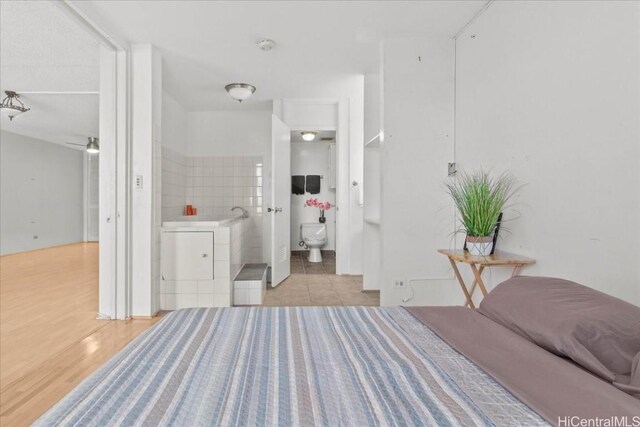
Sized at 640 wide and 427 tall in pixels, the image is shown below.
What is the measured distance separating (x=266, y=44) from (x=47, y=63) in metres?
2.34

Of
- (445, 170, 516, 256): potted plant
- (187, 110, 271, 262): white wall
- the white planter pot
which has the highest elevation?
(187, 110, 271, 262): white wall

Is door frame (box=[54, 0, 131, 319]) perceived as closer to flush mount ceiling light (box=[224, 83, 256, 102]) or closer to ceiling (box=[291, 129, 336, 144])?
flush mount ceiling light (box=[224, 83, 256, 102])

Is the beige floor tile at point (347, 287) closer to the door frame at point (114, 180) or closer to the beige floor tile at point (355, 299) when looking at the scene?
the beige floor tile at point (355, 299)

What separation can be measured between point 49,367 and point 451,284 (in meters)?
2.93

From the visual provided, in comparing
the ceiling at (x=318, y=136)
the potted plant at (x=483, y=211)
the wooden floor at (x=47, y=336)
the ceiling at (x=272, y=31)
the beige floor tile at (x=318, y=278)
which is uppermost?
the ceiling at (x=272, y=31)

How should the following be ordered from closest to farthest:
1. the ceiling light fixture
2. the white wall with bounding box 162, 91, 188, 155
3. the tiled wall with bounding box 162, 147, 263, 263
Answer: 1. the white wall with bounding box 162, 91, 188, 155
2. the tiled wall with bounding box 162, 147, 263, 263
3. the ceiling light fixture

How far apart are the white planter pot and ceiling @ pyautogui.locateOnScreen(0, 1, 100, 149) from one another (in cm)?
316

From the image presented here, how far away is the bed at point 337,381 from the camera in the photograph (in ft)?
2.29

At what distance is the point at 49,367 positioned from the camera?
2.01 metres

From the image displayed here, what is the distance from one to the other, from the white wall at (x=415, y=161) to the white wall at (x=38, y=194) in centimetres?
709

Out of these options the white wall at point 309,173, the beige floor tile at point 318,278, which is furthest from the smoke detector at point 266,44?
the white wall at point 309,173

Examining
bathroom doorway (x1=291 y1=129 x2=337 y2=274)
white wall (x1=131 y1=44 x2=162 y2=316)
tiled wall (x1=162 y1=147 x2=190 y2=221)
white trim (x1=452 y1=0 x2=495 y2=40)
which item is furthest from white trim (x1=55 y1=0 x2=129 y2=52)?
bathroom doorway (x1=291 y1=129 x2=337 y2=274)

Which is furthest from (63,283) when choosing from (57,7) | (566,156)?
(566,156)

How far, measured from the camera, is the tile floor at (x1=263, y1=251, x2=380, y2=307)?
3350 mm
